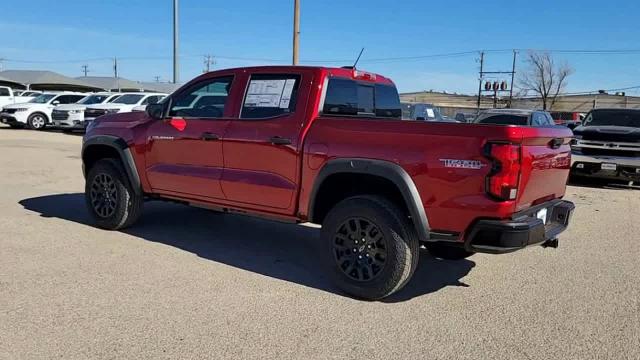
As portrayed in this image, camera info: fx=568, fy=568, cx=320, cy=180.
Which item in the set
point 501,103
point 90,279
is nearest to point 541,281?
point 90,279

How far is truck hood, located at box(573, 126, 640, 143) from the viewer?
11836 mm

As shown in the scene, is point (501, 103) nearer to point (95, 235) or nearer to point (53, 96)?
point (53, 96)

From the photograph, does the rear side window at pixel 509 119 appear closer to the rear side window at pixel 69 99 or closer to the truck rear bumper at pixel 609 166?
the truck rear bumper at pixel 609 166

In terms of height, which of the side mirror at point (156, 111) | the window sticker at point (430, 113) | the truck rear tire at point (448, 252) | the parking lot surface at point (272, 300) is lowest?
the parking lot surface at point (272, 300)

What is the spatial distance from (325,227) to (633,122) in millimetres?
11196

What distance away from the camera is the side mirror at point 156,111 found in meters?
6.26

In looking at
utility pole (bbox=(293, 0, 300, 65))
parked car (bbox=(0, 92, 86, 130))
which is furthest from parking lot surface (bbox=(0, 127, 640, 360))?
parked car (bbox=(0, 92, 86, 130))

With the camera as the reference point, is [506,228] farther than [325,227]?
No

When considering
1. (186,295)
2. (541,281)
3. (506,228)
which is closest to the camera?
(506,228)

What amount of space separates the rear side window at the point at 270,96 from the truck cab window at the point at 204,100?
308 mm

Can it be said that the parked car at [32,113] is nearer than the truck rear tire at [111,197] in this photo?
No

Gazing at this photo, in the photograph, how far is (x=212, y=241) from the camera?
652 cm

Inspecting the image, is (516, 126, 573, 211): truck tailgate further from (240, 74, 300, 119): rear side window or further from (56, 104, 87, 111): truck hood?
(56, 104, 87, 111): truck hood

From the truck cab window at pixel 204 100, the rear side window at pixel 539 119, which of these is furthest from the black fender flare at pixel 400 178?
the rear side window at pixel 539 119
